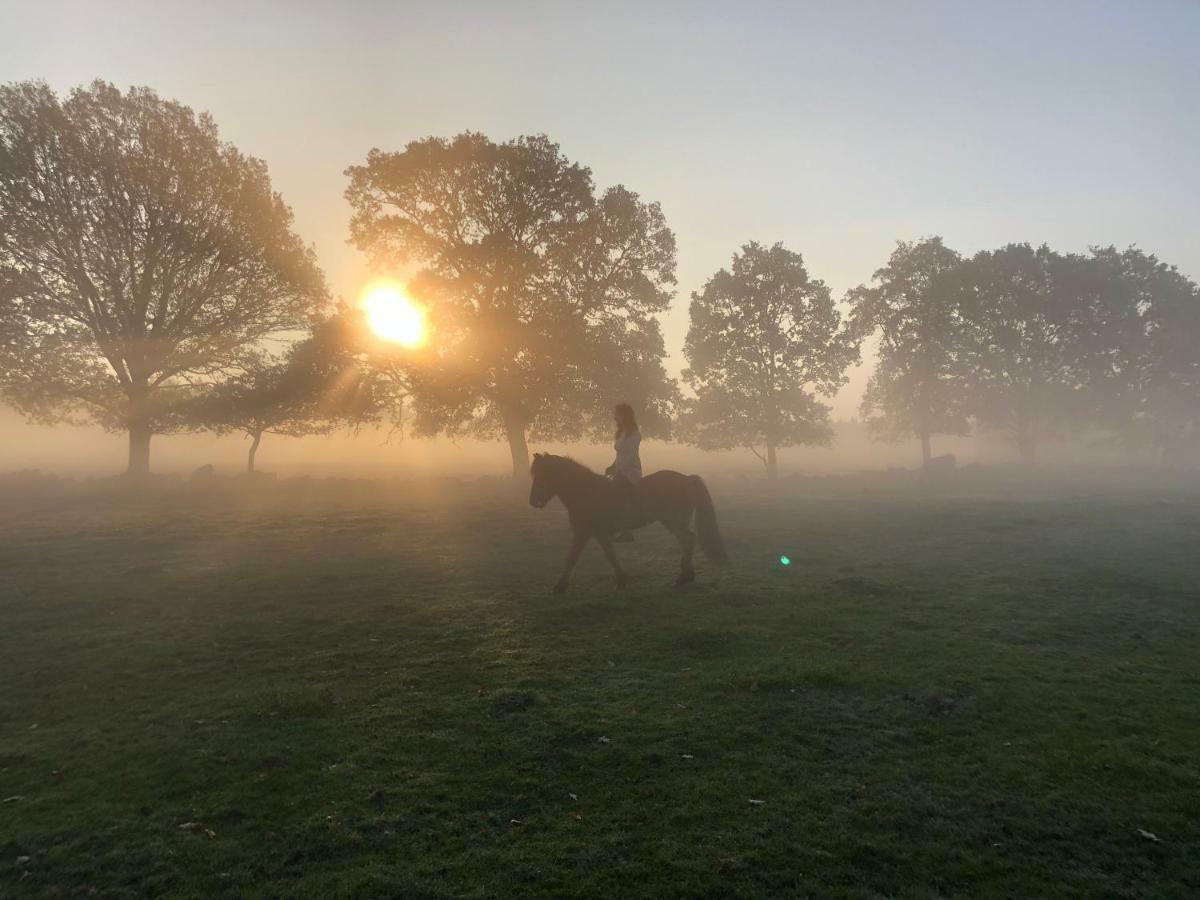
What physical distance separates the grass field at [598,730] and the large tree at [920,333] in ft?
117

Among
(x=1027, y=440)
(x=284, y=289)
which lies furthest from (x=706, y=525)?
(x=1027, y=440)

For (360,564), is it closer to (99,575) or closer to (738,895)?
(99,575)

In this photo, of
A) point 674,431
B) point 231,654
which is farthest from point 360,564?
point 674,431

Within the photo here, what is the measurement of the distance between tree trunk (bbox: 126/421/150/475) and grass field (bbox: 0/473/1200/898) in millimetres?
16242

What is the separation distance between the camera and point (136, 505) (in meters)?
24.0

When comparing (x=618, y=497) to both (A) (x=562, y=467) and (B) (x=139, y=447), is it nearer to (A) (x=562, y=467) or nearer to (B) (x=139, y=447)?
(A) (x=562, y=467)

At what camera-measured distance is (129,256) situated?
26.5 metres

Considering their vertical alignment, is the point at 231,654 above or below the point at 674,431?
below

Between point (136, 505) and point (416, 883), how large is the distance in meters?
25.9

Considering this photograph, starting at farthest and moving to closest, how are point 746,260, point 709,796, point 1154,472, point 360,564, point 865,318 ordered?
point 865,318 < point 1154,472 < point 746,260 < point 360,564 < point 709,796

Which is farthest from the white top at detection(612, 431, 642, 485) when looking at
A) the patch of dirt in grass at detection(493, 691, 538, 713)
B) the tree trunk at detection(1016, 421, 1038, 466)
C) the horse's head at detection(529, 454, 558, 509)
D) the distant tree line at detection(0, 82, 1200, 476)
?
the tree trunk at detection(1016, 421, 1038, 466)

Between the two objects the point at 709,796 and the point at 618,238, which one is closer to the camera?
the point at 709,796

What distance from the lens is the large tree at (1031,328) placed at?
4538 centimetres

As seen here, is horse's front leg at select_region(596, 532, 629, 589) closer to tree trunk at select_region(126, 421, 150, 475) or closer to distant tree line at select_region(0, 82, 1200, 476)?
distant tree line at select_region(0, 82, 1200, 476)
